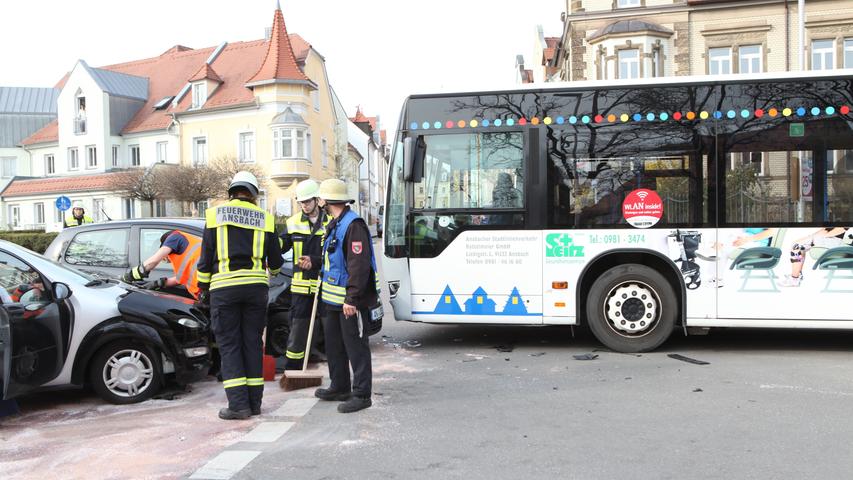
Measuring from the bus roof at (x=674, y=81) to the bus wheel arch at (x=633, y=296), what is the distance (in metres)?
1.91

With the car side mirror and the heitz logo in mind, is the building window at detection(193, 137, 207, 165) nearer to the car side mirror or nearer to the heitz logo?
the heitz logo

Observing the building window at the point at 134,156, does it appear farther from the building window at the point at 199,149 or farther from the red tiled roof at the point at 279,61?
the red tiled roof at the point at 279,61

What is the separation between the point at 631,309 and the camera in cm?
797

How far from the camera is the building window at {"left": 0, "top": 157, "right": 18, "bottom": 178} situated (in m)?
54.1

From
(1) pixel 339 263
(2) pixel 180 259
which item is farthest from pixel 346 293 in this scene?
(2) pixel 180 259

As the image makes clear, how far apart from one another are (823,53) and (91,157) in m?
41.7

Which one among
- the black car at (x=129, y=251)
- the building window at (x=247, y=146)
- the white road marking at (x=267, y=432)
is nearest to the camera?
the white road marking at (x=267, y=432)

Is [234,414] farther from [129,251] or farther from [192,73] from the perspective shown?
[192,73]

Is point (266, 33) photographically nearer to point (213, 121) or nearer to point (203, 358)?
point (213, 121)

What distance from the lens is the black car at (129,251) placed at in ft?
25.4

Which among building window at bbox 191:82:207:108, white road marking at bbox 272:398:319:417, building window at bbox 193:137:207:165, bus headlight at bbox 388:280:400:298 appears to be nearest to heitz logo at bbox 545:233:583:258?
bus headlight at bbox 388:280:400:298

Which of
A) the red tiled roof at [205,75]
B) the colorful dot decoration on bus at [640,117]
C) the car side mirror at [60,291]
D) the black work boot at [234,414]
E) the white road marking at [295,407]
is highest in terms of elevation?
the red tiled roof at [205,75]

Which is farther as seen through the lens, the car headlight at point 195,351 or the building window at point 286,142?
the building window at point 286,142

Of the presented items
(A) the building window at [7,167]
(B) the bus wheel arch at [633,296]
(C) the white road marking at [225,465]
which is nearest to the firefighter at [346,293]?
(C) the white road marking at [225,465]
